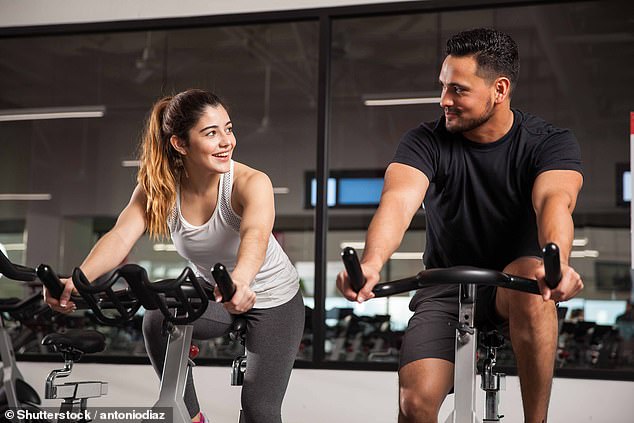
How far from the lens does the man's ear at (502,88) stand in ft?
7.50

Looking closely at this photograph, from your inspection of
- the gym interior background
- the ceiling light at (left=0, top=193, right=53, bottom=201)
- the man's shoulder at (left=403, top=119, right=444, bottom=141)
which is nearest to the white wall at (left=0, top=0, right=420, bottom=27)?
the gym interior background

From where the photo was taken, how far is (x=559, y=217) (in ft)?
6.57

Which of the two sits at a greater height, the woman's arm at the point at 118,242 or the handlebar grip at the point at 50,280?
the woman's arm at the point at 118,242

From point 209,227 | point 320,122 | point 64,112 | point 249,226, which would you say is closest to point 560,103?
point 320,122

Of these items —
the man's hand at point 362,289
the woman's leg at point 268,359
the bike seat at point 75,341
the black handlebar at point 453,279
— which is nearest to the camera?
the black handlebar at point 453,279

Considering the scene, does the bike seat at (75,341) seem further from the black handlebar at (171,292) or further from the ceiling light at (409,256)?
the ceiling light at (409,256)

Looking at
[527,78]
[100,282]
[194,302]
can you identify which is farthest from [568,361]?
[100,282]

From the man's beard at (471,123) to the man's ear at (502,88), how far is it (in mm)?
37

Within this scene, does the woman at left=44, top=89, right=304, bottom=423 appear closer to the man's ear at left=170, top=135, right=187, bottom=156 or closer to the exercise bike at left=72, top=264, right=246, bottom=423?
the man's ear at left=170, top=135, right=187, bottom=156

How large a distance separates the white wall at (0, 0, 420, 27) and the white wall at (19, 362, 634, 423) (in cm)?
192

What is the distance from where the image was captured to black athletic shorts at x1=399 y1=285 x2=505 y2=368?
2.21m

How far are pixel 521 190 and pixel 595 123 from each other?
3045 mm

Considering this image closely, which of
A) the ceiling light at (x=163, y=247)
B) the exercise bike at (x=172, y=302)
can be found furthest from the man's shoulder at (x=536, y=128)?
the ceiling light at (x=163, y=247)

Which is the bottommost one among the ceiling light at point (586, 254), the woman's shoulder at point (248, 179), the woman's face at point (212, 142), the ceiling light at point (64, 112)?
the ceiling light at point (586, 254)
